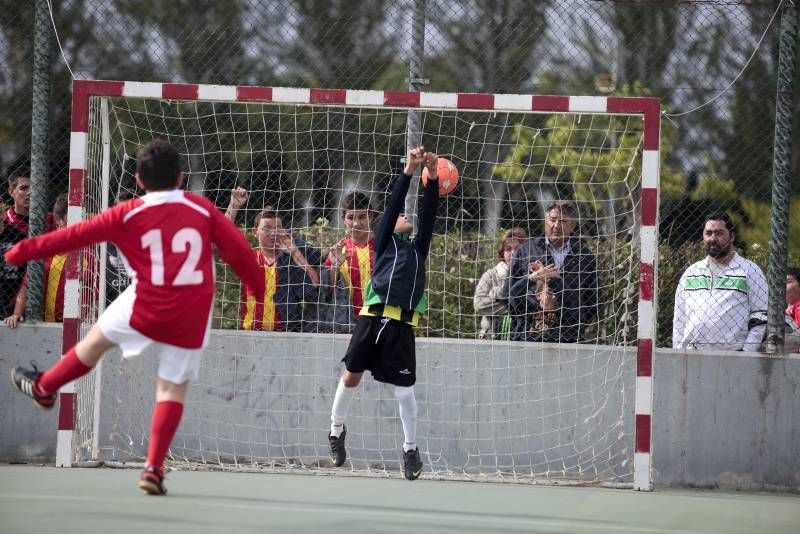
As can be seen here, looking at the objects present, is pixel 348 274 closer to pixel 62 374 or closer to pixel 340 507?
pixel 340 507

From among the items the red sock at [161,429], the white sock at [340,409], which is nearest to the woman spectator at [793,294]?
A: the white sock at [340,409]

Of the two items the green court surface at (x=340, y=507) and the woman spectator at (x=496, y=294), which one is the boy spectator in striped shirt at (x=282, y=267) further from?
the green court surface at (x=340, y=507)

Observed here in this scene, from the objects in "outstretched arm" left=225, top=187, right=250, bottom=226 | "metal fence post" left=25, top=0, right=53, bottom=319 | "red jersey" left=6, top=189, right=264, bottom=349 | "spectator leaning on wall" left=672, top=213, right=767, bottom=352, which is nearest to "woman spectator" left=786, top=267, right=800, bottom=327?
"spectator leaning on wall" left=672, top=213, right=767, bottom=352

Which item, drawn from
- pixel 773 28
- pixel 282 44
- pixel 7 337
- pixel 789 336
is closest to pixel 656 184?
pixel 789 336

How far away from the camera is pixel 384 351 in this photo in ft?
25.4

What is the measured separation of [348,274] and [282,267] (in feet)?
1.69

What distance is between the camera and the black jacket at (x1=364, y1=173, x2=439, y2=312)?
25.2 ft

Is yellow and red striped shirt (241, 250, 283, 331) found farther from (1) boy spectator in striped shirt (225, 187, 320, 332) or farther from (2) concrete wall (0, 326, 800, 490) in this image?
(2) concrete wall (0, 326, 800, 490)

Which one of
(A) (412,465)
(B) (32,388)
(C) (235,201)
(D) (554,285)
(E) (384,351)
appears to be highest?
(C) (235,201)

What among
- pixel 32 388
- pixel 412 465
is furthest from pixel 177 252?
pixel 412 465

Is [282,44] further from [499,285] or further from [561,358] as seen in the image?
[561,358]

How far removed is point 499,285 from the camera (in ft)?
30.3

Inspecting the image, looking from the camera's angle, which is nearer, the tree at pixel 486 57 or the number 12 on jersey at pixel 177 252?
the number 12 on jersey at pixel 177 252

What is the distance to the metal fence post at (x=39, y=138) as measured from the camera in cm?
888
